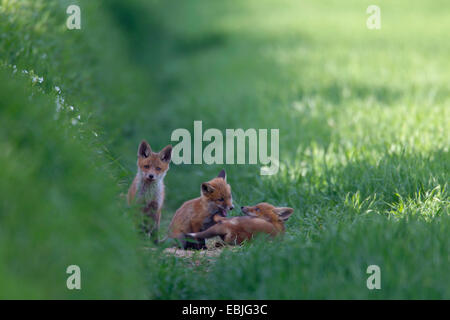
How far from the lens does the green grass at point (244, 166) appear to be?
12.2 feet

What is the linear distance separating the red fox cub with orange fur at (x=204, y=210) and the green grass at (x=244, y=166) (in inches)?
26.9

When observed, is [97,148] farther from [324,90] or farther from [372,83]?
[372,83]

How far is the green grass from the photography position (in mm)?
3719

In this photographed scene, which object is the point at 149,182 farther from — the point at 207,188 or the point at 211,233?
the point at 211,233

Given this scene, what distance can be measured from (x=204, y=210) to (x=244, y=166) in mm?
2324

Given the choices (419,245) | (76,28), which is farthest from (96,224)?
(76,28)

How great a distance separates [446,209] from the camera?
5.18m

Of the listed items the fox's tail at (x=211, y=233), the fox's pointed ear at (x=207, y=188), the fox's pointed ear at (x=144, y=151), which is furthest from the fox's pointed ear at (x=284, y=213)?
the fox's pointed ear at (x=144, y=151)

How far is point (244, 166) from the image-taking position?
795cm

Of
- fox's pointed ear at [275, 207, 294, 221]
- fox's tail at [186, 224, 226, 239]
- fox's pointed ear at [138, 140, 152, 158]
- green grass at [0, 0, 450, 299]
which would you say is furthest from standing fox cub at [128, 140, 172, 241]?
fox's pointed ear at [275, 207, 294, 221]

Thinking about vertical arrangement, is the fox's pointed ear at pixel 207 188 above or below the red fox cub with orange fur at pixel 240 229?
above

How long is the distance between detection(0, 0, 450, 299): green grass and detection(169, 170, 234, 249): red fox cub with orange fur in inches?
26.9

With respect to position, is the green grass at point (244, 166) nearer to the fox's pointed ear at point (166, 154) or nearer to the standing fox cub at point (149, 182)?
the standing fox cub at point (149, 182)

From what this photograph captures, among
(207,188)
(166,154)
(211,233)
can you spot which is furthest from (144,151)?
(211,233)
